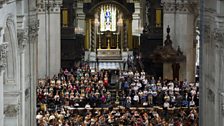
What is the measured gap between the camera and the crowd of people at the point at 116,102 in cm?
3491

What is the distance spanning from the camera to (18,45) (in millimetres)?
29328

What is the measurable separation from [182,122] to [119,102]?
5324mm

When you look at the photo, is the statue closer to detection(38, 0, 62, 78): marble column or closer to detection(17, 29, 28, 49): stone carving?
detection(38, 0, 62, 78): marble column

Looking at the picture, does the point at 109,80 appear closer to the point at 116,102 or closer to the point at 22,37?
the point at 116,102

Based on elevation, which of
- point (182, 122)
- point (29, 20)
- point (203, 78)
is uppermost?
point (29, 20)

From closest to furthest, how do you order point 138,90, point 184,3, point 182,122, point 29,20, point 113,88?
point 29,20
point 182,122
point 138,90
point 113,88
point 184,3

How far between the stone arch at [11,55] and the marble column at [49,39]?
20056 millimetres

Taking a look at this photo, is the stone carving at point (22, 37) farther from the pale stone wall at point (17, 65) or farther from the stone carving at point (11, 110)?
the stone carving at point (11, 110)

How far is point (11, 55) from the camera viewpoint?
2847 centimetres

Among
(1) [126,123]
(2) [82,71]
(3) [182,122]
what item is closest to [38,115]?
(1) [126,123]

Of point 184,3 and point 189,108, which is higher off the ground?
point 184,3

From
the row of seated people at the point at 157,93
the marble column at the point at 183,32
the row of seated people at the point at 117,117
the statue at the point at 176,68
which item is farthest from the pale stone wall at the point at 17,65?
the marble column at the point at 183,32

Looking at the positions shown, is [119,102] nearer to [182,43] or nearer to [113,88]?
[113,88]

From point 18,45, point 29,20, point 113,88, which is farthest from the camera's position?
point 113,88
